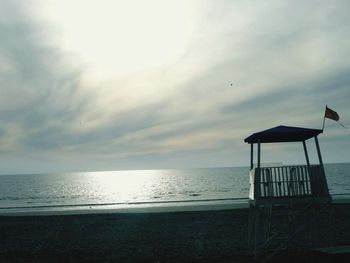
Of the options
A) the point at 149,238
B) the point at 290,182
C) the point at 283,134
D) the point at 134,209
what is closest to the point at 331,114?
the point at 283,134

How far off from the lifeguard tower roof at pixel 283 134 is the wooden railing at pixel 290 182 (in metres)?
1.36

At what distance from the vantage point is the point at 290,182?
15.0m

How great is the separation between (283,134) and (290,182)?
1988mm

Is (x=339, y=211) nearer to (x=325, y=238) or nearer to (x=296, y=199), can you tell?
(x=325, y=238)

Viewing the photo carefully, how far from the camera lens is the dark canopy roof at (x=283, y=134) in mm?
15117

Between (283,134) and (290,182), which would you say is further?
(283,134)

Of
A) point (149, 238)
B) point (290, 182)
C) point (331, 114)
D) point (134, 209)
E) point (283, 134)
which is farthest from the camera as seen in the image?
point (134, 209)

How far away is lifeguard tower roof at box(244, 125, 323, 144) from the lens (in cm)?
1512

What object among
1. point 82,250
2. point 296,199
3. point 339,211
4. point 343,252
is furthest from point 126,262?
point 339,211

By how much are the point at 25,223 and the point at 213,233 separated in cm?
1790

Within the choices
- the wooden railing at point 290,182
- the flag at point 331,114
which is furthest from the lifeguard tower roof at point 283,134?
the wooden railing at point 290,182

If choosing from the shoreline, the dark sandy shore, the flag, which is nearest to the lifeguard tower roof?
the flag

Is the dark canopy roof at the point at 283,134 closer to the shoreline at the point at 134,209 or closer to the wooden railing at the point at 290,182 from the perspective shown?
the wooden railing at the point at 290,182

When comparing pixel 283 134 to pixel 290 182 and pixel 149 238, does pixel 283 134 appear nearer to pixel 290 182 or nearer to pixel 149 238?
pixel 290 182
